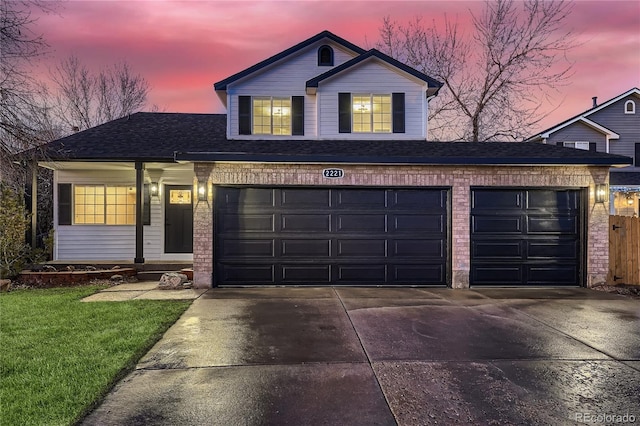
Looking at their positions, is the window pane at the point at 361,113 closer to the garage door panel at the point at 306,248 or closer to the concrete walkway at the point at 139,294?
the garage door panel at the point at 306,248

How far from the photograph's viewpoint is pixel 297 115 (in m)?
11.5

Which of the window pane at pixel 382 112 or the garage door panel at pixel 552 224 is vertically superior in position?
the window pane at pixel 382 112

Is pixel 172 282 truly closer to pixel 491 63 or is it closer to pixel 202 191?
pixel 202 191

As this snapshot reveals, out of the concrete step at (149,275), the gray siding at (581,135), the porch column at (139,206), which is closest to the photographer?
the concrete step at (149,275)

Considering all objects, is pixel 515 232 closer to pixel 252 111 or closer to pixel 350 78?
pixel 350 78

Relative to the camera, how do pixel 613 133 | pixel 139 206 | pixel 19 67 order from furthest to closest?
pixel 613 133 < pixel 139 206 < pixel 19 67

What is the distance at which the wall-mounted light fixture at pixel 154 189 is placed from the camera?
1159cm

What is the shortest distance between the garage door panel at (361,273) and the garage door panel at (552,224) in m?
3.72

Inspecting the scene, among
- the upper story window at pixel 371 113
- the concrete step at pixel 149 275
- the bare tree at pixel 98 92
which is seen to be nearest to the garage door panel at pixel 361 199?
the upper story window at pixel 371 113

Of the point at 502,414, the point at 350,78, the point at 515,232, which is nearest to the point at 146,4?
the point at 350,78

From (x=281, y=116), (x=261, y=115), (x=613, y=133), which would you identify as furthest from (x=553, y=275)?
(x=613, y=133)

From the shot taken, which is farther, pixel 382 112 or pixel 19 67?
pixel 382 112

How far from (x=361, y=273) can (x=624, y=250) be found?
6.34m

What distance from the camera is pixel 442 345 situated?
16.0 feet
